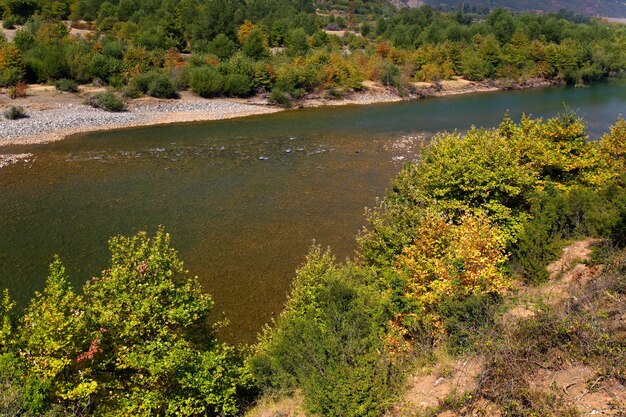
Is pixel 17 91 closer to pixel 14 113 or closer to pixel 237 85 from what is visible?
pixel 14 113

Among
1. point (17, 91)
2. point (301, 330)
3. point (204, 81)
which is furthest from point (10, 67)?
point (301, 330)

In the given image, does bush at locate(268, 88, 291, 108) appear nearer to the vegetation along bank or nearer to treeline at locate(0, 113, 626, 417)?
the vegetation along bank

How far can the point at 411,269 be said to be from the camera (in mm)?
17219

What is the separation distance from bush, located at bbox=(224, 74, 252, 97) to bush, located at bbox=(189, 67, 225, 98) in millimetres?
1224

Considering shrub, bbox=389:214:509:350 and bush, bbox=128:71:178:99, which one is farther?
bush, bbox=128:71:178:99

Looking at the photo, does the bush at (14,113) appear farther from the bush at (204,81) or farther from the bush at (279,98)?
the bush at (279,98)

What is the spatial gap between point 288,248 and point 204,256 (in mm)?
5132

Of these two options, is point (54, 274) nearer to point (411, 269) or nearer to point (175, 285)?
point (175, 285)

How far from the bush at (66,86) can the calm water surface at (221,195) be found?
1842 centimetres

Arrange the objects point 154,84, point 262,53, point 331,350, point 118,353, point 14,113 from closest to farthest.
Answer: point 118,353
point 331,350
point 14,113
point 154,84
point 262,53

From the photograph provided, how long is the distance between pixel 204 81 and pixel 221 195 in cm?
4045

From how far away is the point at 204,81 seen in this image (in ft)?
238

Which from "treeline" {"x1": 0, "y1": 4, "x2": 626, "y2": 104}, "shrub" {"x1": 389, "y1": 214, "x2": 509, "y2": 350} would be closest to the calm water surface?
"shrub" {"x1": 389, "y1": 214, "x2": 509, "y2": 350}

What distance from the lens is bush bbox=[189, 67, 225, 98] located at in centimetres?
7238
